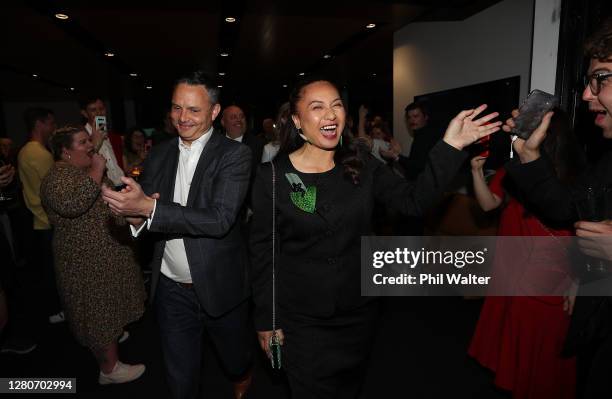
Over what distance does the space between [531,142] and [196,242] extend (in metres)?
1.55

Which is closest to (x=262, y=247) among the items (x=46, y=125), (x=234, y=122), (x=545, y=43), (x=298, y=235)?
(x=298, y=235)

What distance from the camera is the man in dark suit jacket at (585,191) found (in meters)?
1.25

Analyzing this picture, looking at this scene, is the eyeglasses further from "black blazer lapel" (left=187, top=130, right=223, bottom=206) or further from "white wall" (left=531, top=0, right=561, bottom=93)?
"white wall" (left=531, top=0, right=561, bottom=93)

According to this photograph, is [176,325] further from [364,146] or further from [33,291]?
[33,291]

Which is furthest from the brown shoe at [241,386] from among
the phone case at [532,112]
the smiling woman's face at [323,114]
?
the phone case at [532,112]

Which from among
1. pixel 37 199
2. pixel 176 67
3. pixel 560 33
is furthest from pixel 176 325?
pixel 176 67

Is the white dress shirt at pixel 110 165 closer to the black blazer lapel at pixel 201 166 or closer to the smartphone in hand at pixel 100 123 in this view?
the smartphone in hand at pixel 100 123

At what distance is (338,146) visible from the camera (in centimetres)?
190

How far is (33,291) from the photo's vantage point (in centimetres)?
494

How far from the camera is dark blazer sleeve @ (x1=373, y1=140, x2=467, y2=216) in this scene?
4.63 feet

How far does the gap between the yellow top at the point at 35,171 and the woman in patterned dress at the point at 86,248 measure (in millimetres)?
1390

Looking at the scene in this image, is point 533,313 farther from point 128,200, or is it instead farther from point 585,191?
point 128,200

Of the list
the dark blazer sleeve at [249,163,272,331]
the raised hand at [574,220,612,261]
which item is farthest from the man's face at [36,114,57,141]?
the raised hand at [574,220,612,261]

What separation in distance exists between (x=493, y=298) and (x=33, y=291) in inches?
207
